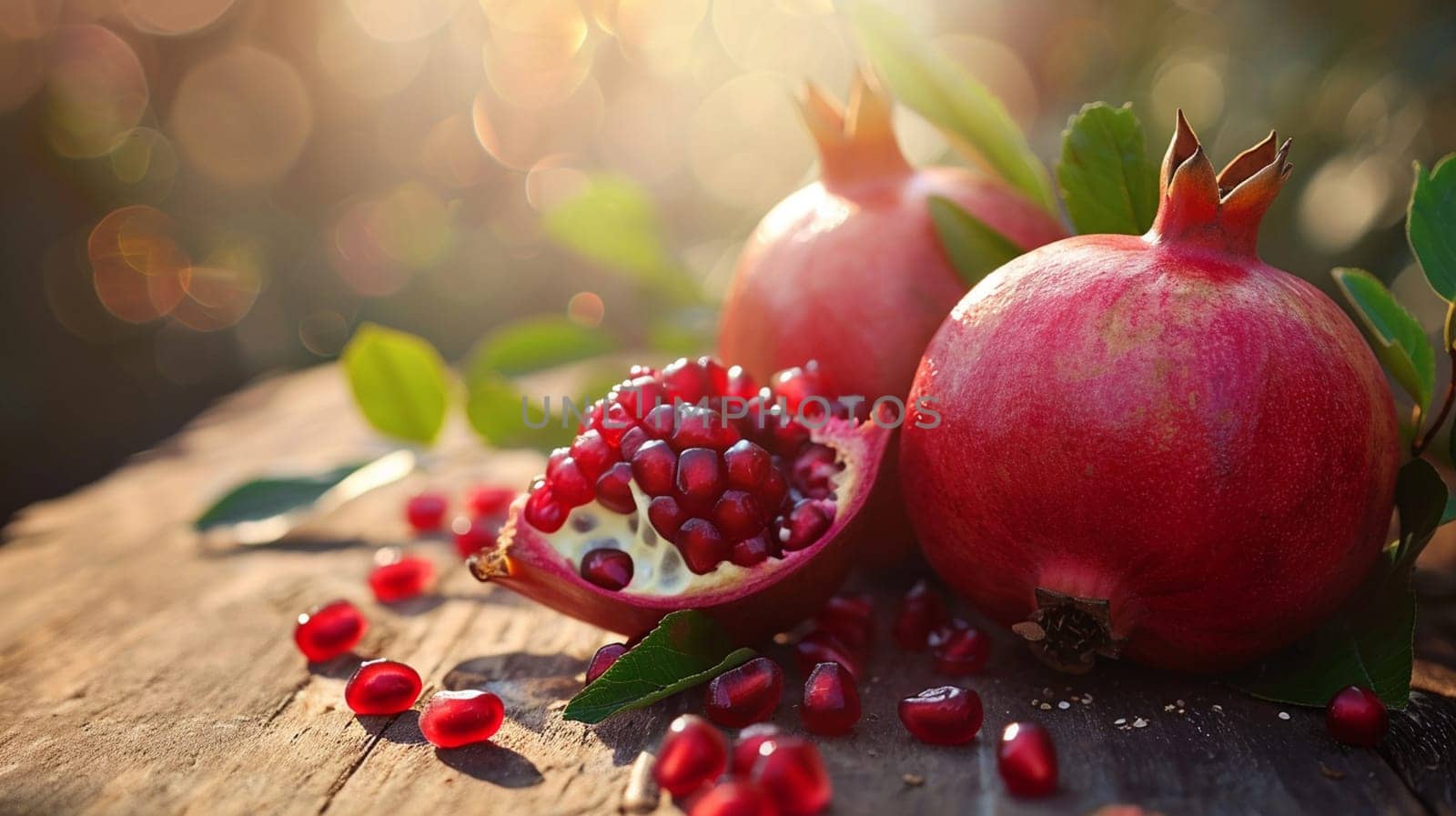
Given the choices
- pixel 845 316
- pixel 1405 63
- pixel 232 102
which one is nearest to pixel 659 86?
pixel 232 102

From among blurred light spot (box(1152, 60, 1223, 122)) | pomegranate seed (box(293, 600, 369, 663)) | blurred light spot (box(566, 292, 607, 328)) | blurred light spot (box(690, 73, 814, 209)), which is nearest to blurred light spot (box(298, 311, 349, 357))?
blurred light spot (box(690, 73, 814, 209))

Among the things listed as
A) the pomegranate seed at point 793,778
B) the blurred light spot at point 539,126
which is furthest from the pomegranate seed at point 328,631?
the blurred light spot at point 539,126

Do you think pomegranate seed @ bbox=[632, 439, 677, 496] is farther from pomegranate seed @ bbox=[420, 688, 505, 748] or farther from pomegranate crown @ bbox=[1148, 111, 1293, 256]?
pomegranate crown @ bbox=[1148, 111, 1293, 256]

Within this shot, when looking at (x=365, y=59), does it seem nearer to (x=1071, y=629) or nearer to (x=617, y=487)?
(x=617, y=487)

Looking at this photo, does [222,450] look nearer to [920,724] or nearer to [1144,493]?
[920,724]

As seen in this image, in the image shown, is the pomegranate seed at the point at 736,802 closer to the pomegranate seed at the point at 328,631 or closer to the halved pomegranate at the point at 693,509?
the halved pomegranate at the point at 693,509

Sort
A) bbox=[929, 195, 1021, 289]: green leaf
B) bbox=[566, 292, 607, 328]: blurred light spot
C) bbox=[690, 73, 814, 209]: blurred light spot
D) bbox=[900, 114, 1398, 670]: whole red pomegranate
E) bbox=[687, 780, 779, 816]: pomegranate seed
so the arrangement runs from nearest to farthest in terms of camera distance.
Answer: bbox=[687, 780, 779, 816]: pomegranate seed, bbox=[900, 114, 1398, 670]: whole red pomegranate, bbox=[929, 195, 1021, 289]: green leaf, bbox=[566, 292, 607, 328]: blurred light spot, bbox=[690, 73, 814, 209]: blurred light spot
